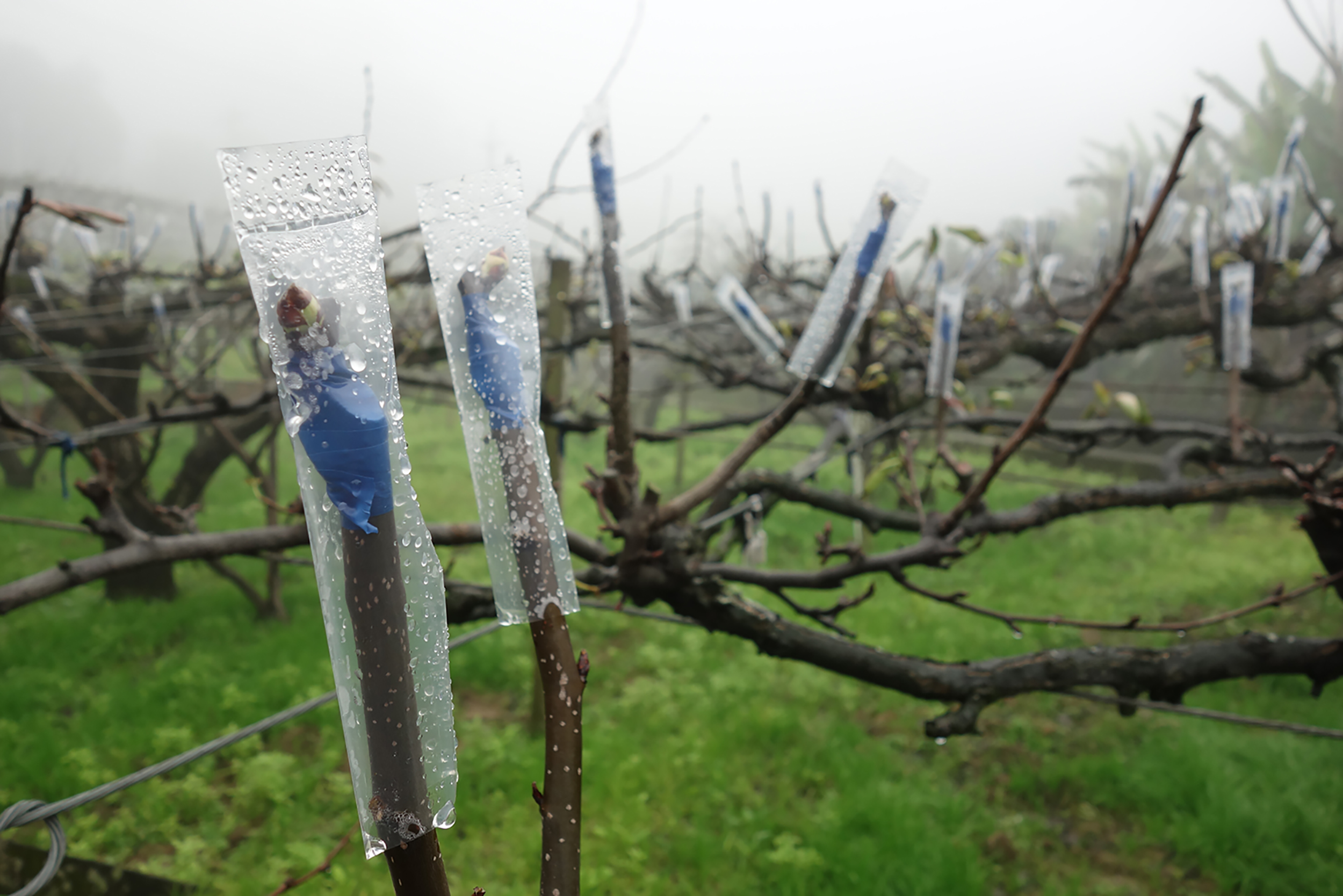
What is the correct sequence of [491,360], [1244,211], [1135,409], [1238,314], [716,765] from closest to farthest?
[491,360]
[1238,314]
[1135,409]
[716,765]
[1244,211]

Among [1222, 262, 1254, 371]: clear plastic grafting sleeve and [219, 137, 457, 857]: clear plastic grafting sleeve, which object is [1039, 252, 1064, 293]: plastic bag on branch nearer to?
[1222, 262, 1254, 371]: clear plastic grafting sleeve

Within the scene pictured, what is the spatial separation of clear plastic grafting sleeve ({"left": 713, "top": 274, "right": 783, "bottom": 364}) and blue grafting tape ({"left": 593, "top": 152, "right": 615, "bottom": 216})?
16.5 inches

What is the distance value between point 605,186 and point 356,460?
2.20ft

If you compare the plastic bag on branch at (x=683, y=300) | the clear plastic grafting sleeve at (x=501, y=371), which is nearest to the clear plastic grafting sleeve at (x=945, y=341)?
the clear plastic grafting sleeve at (x=501, y=371)

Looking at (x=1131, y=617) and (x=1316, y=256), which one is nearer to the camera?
(x=1131, y=617)

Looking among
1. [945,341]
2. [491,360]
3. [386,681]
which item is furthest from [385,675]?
[945,341]

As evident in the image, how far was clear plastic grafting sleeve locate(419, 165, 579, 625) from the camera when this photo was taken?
1.64 feet

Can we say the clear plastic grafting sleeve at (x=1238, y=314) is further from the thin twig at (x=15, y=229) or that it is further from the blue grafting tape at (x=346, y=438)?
the thin twig at (x=15, y=229)

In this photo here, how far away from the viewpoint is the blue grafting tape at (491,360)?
512 mm

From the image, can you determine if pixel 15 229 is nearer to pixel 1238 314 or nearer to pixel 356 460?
pixel 356 460

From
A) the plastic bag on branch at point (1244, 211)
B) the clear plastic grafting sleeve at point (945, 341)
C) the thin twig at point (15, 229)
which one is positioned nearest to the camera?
the thin twig at point (15, 229)

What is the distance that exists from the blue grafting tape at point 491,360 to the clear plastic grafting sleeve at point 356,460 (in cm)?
11

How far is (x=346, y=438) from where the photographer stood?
376 mm

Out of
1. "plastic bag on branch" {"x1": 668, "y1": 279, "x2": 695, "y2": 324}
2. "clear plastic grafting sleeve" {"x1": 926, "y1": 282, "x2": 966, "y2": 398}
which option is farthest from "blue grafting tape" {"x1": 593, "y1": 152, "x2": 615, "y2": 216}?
"plastic bag on branch" {"x1": 668, "y1": 279, "x2": 695, "y2": 324}
